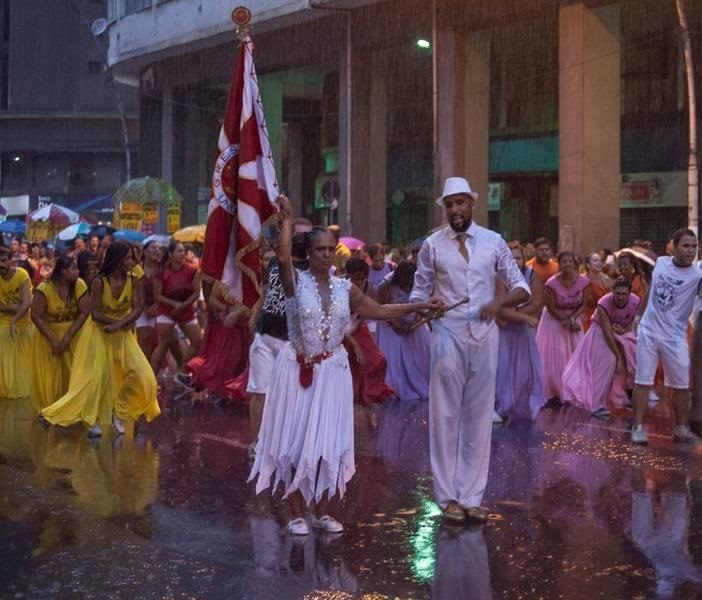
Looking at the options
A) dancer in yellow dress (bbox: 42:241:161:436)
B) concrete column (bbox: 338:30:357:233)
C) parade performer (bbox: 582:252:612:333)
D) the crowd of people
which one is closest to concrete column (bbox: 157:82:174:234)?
concrete column (bbox: 338:30:357:233)

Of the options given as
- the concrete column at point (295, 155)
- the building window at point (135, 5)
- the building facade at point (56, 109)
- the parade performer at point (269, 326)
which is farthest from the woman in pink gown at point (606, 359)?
the building facade at point (56, 109)

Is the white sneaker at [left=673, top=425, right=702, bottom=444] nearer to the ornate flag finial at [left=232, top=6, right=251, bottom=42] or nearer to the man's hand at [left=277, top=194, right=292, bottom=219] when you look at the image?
the ornate flag finial at [left=232, top=6, right=251, bottom=42]

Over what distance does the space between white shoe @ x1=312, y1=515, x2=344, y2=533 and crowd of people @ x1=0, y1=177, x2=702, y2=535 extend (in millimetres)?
14

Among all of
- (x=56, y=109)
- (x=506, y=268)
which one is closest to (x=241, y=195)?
(x=506, y=268)

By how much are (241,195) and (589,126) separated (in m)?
17.1

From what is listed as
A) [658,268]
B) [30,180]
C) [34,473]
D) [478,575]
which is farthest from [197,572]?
[30,180]

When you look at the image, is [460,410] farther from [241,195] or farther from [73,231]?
[73,231]

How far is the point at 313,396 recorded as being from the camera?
7.44 metres

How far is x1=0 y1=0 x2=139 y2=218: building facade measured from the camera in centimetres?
6850

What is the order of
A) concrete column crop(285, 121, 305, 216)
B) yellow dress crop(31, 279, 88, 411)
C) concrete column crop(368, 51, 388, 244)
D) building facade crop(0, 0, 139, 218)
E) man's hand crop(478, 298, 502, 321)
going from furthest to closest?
1. building facade crop(0, 0, 139, 218)
2. concrete column crop(285, 121, 305, 216)
3. concrete column crop(368, 51, 388, 244)
4. yellow dress crop(31, 279, 88, 411)
5. man's hand crop(478, 298, 502, 321)

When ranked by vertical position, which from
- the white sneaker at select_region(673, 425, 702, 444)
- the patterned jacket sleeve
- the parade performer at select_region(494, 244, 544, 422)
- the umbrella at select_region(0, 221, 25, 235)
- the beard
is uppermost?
the umbrella at select_region(0, 221, 25, 235)

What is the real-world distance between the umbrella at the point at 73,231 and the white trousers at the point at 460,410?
88.3ft

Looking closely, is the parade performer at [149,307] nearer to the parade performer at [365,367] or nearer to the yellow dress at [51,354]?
the yellow dress at [51,354]

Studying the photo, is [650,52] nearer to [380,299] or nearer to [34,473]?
[380,299]
